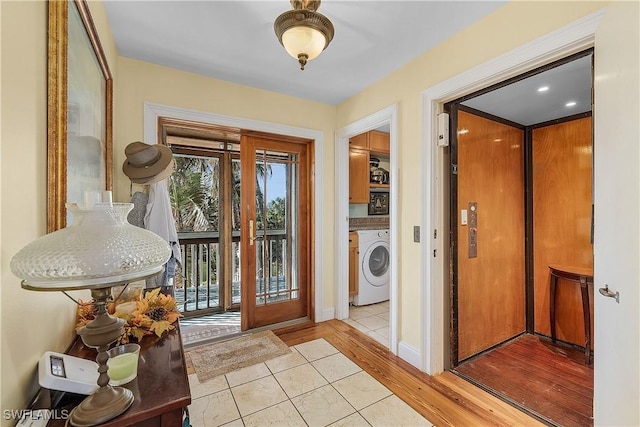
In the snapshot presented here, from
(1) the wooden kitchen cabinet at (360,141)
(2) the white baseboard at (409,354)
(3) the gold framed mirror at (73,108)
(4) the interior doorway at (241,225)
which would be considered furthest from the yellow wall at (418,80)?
(3) the gold framed mirror at (73,108)

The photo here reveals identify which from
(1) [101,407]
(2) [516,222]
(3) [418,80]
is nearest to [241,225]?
(3) [418,80]

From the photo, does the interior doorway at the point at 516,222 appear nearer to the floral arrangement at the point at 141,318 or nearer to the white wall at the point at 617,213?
the white wall at the point at 617,213

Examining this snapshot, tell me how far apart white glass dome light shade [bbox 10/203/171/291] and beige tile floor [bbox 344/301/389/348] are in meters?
2.41

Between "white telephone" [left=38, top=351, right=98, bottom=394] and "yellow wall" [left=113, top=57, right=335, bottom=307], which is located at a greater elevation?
"yellow wall" [left=113, top=57, right=335, bottom=307]

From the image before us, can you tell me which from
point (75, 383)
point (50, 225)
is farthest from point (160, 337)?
point (50, 225)

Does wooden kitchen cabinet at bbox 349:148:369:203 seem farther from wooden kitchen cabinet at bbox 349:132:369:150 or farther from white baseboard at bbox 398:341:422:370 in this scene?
white baseboard at bbox 398:341:422:370

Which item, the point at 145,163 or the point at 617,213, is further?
the point at 145,163

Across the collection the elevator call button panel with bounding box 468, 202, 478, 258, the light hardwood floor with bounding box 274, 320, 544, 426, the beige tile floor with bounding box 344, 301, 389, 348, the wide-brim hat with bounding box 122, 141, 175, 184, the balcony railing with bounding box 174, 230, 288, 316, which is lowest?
the light hardwood floor with bounding box 274, 320, 544, 426

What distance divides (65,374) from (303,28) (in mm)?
1700

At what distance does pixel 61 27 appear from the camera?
3.12ft

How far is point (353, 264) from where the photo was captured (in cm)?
361

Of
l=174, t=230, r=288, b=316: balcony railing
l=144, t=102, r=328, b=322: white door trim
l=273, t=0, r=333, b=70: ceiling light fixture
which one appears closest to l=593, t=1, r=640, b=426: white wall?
l=273, t=0, r=333, b=70: ceiling light fixture

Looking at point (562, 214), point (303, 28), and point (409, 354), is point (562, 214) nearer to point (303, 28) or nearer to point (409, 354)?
point (409, 354)

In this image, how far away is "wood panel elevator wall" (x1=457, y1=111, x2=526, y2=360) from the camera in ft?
7.45
